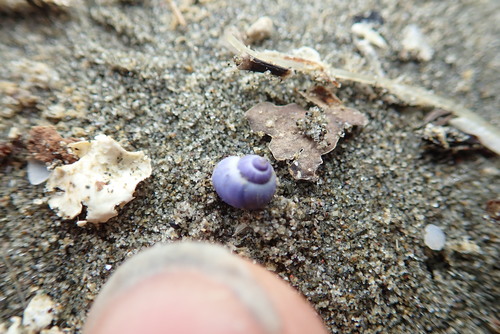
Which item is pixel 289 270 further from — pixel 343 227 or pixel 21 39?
pixel 21 39

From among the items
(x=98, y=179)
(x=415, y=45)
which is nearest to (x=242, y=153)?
(x=98, y=179)

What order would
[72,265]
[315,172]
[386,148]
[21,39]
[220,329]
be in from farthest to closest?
[21,39]
[386,148]
[315,172]
[72,265]
[220,329]

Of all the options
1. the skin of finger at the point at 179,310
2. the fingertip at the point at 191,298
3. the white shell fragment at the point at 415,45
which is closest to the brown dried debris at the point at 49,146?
the fingertip at the point at 191,298

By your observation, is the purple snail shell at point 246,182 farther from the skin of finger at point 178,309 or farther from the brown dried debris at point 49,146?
the brown dried debris at point 49,146

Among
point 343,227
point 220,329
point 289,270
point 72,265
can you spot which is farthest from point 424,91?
point 72,265

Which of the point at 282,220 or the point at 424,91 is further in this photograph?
the point at 424,91

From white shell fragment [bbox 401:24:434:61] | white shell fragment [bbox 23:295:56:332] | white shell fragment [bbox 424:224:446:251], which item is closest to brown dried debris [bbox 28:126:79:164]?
white shell fragment [bbox 23:295:56:332]

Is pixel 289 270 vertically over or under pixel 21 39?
under
